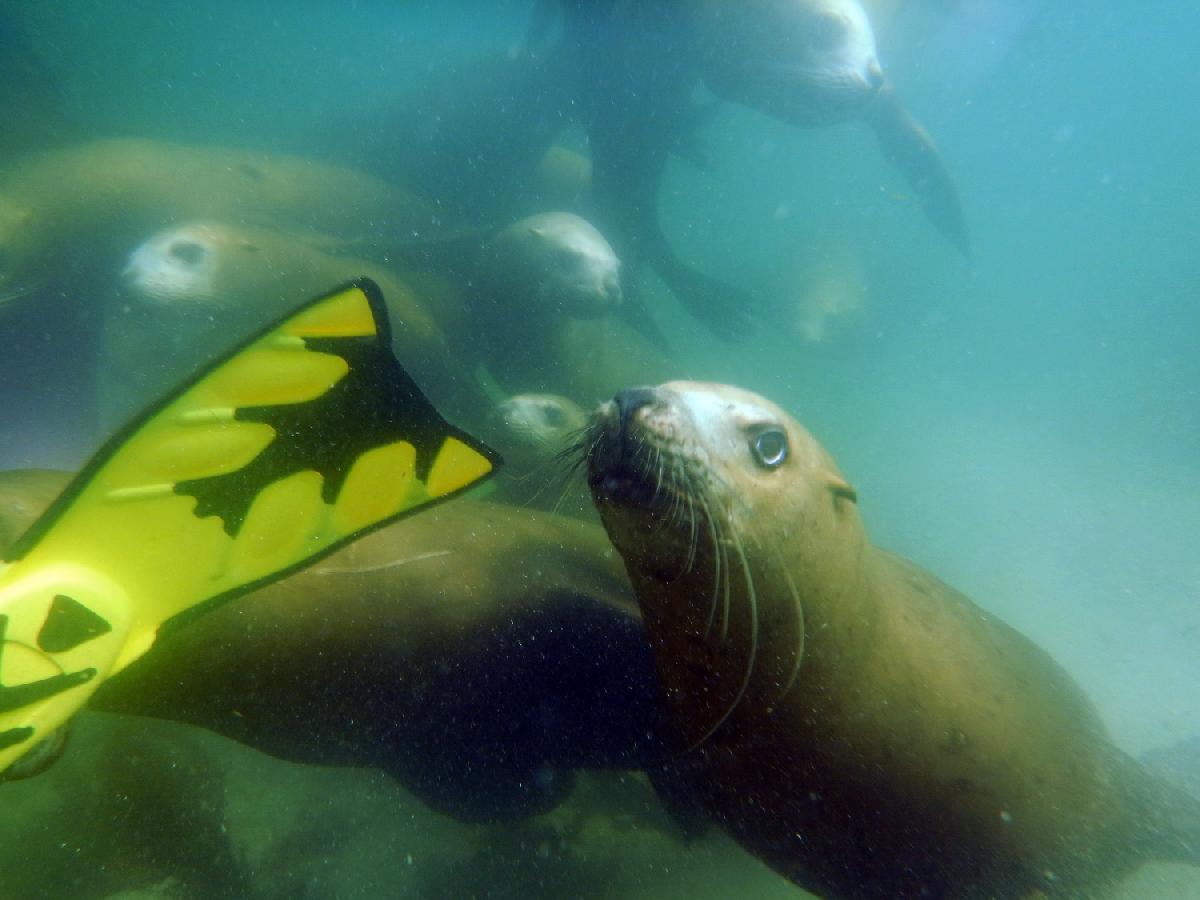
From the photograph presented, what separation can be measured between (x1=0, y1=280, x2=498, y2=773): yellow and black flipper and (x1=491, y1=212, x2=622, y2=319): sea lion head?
14.0 ft

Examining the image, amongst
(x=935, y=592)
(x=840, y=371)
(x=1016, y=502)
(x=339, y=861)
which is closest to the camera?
(x=935, y=592)

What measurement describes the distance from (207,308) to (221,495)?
152 inches

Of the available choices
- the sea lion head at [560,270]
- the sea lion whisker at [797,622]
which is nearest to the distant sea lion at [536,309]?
the sea lion head at [560,270]

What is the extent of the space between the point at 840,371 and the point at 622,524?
2697 centimetres

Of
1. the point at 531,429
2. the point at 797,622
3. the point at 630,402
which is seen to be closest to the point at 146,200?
the point at 531,429

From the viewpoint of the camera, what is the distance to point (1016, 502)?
56.4ft

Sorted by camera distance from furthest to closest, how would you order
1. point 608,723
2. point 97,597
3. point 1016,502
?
point 1016,502 < point 608,723 < point 97,597

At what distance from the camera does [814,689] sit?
1.93 m

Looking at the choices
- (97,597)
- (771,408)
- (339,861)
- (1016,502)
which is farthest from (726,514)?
(1016,502)

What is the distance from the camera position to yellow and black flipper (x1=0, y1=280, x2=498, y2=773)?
1.29 metres

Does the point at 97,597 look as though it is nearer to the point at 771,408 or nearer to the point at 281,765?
the point at 771,408

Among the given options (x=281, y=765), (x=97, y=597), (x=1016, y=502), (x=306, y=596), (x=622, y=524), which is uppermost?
(x=622, y=524)

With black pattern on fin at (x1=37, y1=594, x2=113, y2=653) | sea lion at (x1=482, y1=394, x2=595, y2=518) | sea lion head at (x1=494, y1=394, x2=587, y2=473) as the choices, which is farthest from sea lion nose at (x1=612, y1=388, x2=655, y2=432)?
sea lion head at (x1=494, y1=394, x2=587, y2=473)

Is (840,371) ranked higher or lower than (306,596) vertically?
lower
